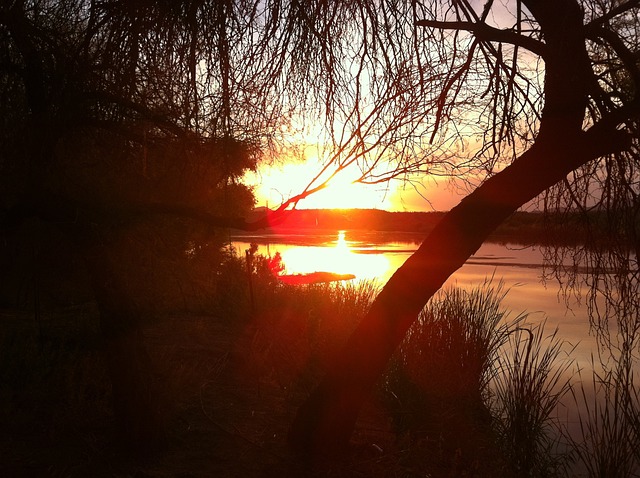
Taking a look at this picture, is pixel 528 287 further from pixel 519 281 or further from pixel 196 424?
pixel 196 424

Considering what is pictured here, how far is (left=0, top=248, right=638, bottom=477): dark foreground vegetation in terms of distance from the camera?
14.6 ft

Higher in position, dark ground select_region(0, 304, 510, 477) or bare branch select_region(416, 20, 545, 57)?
bare branch select_region(416, 20, 545, 57)

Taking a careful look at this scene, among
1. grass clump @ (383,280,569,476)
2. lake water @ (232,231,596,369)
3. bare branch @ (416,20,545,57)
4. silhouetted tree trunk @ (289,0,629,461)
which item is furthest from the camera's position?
lake water @ (232,231,596,369)

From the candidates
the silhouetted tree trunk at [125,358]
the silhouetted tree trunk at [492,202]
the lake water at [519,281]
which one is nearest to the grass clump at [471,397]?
the lake water at [519,281]

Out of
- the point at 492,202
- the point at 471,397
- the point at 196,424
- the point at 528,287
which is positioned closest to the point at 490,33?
the point at 492,202

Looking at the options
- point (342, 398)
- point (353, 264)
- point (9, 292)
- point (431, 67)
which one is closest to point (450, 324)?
point (342, 398)

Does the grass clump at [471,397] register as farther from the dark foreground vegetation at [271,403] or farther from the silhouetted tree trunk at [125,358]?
the silhouetted tree trunk at [125,358]

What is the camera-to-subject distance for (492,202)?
3949 mm

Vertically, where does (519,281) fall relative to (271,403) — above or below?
below

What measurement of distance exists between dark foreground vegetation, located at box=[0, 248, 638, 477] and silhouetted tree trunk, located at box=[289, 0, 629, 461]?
740 millimetres

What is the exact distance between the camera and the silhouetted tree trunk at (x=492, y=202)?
151 inches

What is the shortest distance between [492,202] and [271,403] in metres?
3.23

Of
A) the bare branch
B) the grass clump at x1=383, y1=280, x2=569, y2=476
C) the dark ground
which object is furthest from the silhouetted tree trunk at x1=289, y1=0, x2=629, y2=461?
the grass clump at x1=383, y1=280, x2=569, y2=476

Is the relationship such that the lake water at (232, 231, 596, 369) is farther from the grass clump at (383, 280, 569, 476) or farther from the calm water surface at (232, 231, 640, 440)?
the grass clump at (383, 280, 569, 476)
